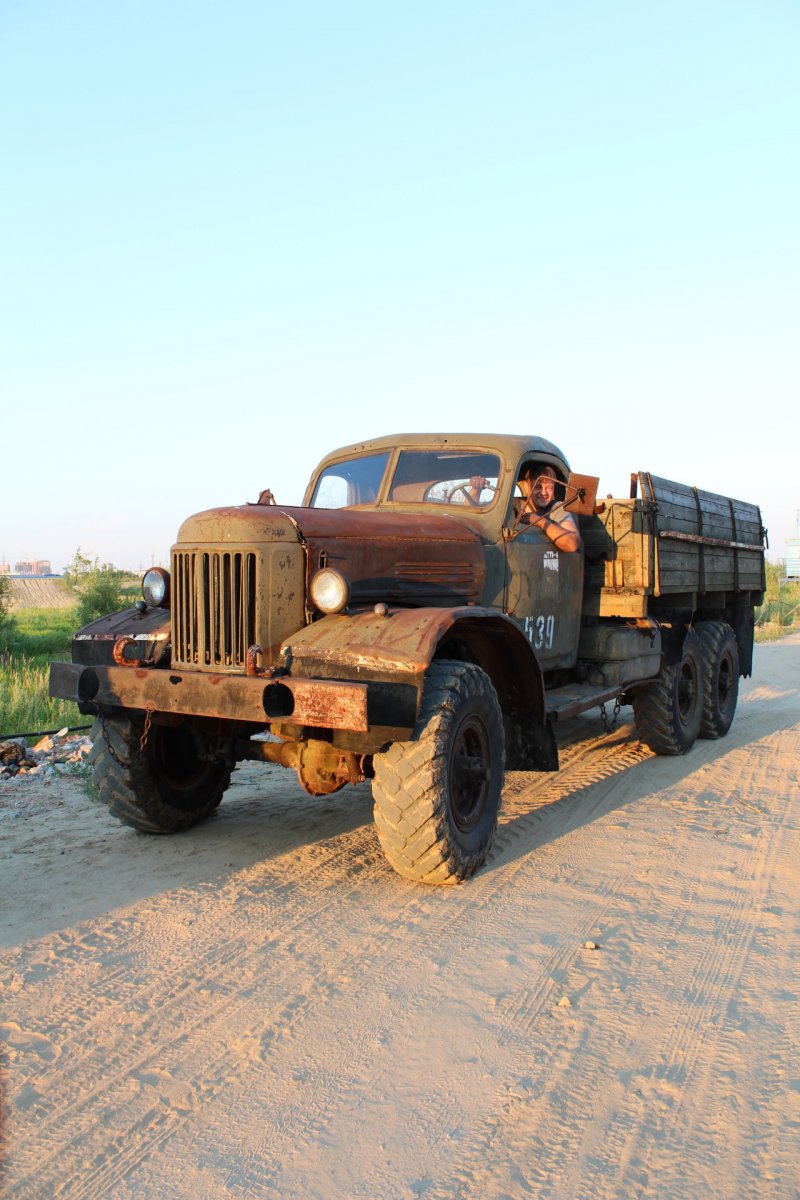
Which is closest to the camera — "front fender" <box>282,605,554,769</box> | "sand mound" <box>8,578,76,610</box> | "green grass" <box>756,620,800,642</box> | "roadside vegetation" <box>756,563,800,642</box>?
"front fender" <box>282,605,554,769</box>

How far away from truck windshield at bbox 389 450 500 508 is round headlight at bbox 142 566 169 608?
5.20ft

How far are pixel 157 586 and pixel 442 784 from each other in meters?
2.02

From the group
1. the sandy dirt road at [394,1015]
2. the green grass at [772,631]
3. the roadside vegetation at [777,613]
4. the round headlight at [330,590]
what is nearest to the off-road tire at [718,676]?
the sandy dirt road at [394,1015]

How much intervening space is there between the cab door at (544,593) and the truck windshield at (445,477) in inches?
13.4

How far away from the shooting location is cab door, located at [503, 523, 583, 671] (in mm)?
5656

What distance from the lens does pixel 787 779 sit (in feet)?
22.2

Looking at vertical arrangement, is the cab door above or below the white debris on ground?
above

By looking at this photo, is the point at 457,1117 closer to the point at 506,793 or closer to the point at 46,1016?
the point at 46,1016

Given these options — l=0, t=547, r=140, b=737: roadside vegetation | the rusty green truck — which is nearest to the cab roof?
the rusty green truck

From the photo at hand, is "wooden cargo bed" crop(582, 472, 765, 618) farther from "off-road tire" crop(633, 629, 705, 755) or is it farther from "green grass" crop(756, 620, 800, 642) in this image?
"green grass" crop(756, 620, 800, 642)

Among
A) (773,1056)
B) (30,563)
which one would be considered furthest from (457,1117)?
(30,563)

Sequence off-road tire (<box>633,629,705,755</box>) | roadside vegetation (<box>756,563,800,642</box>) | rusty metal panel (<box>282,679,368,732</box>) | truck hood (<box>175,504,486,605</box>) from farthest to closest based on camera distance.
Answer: roadside vegetation (<box>756,563,800,642</box>) < off-road tire (<box>633,629,705,755</box>) < truck hood (<box>175,504,486,605</box>) < rusty metal panel (<box>282,679,368,732</box>)

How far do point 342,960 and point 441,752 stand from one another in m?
0.99

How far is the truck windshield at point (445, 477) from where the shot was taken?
5784 mm
